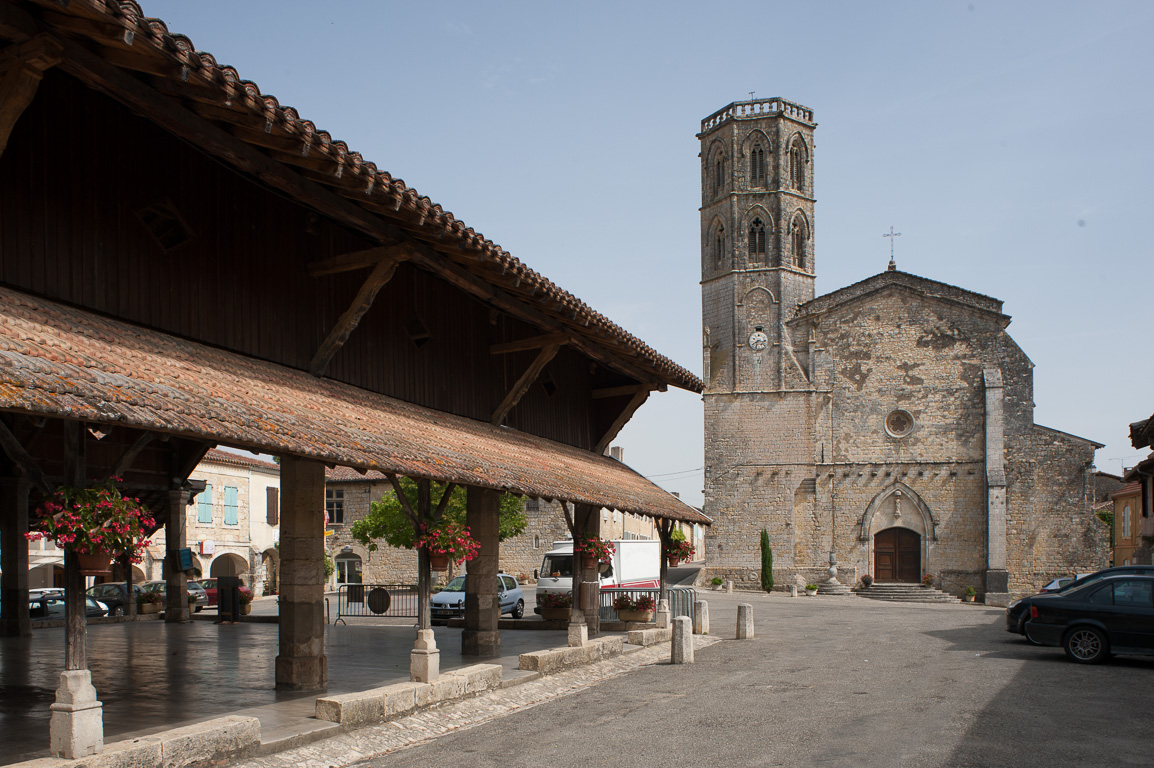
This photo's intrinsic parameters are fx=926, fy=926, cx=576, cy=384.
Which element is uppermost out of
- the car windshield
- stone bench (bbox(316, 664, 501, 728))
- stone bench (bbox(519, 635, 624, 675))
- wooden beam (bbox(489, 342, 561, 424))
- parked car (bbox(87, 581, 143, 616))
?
wooden beam (bbox(489, 342, 561, 424))

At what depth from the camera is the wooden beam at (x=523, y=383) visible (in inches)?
559

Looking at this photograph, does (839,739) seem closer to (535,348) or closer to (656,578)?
(535,348)

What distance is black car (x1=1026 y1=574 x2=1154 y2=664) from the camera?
13.8 meters

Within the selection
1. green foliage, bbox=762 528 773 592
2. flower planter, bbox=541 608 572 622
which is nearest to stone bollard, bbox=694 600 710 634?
flower planter, bbox=541 608 572 622

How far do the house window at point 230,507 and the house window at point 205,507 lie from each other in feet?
3.14

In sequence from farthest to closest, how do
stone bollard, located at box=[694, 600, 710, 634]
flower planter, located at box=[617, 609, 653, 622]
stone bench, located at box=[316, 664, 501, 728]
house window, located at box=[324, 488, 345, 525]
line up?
1. house window, located at box=[324, 488, 345, 525]
2. flower planter, located at box=[617, 609, 653, 622]
3. stone bollard, located at box=[694, 600, 710, 634]
4. stone bench, located at box=[316, 664, 501, 728]

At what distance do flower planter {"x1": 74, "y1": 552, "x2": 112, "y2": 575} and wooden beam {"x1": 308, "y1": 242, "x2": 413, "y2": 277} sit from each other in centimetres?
447

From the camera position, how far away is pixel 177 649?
14.2 meters

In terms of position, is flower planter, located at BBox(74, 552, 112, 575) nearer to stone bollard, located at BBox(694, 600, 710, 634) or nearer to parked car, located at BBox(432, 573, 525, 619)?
stone bollard, located at BBox(694, 600, 710, 634)

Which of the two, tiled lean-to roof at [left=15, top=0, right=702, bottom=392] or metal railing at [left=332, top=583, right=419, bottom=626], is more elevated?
tiled lean-to roof at [left=15, top=0, right=702, bottom=392]

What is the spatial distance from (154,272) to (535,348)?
6859 millimetres

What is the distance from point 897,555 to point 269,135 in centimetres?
3665

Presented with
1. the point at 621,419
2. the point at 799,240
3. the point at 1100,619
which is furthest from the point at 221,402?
the point at 799,240

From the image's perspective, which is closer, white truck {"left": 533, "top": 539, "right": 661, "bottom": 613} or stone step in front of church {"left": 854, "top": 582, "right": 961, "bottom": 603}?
white truck {"left": 533, "top": 539, "right": 661, "bottom": 613}
